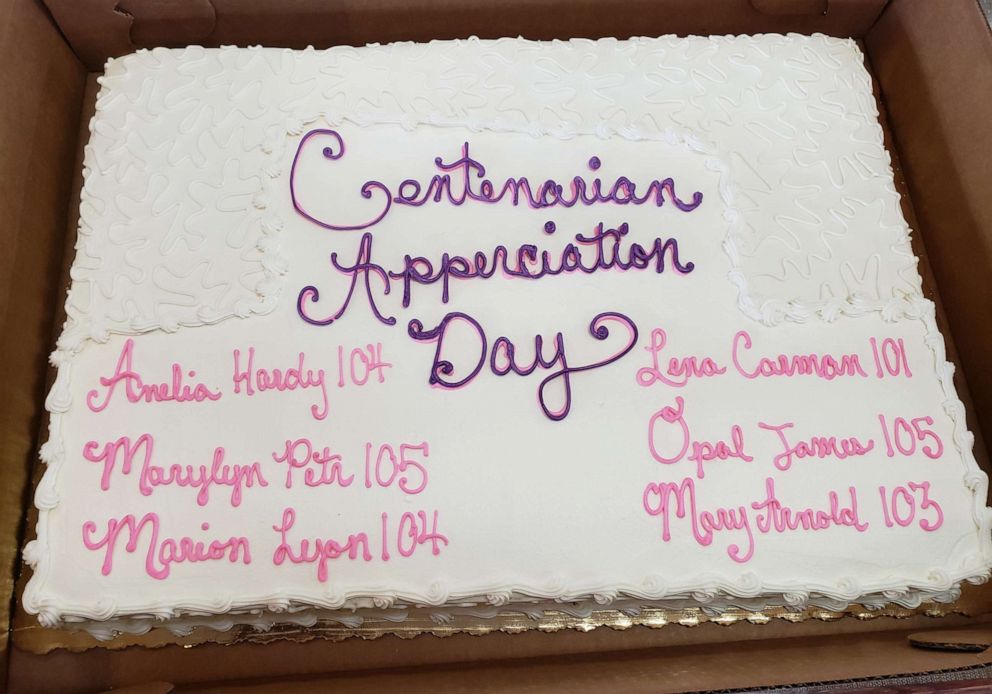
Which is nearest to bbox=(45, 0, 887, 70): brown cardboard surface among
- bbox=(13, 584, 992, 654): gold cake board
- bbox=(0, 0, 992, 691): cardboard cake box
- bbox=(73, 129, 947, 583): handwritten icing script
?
bbox=(0, 0, 992, 691): cardboard cake box

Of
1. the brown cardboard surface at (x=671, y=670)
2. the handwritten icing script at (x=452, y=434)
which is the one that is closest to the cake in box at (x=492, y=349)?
the handwritten icing script at (x=452, y=434)

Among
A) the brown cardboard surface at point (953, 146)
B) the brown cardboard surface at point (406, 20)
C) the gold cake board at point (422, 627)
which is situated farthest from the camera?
the brown cardboard surface at point (406, 20)

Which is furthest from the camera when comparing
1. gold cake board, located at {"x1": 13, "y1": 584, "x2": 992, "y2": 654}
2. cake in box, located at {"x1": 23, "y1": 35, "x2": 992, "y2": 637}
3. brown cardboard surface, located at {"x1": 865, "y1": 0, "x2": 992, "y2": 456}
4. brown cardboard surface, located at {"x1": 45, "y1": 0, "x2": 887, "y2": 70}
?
brown cardboard surface, located at {"x1": 45, "y1": 0, "x2": 887, "y2": 70}

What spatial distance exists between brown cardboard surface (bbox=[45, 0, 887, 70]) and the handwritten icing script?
0.55 metres

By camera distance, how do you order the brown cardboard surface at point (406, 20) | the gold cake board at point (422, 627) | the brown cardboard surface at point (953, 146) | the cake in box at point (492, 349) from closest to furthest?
the cake in box at point (492, 349) < the gold cake board at point (422, 627) < the brown cardboard surface at point (953, 146) < the brown cardboard surface at point (406, 20)

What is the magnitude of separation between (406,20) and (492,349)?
2.99 ft

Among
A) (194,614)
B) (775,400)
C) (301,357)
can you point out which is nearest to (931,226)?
(775,400)

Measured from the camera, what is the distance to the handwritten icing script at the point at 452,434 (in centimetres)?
125

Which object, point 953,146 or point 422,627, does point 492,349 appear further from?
point 953,146

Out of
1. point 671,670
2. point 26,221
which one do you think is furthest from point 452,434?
point 26,221

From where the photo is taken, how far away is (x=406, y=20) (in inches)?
67.6

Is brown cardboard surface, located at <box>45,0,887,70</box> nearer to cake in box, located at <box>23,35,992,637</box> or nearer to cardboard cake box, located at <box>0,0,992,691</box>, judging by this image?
cardboard cake box, located at <box>0,0,992,691</box>

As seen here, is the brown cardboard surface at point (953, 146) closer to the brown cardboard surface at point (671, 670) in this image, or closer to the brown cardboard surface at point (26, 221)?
the brown cardboard surface at point (671, 670)

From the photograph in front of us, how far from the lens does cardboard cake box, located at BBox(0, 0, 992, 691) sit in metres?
1.38
